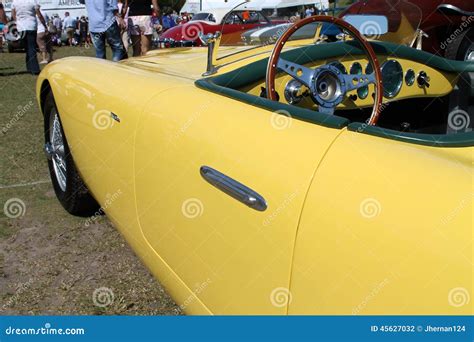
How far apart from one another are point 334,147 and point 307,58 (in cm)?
112

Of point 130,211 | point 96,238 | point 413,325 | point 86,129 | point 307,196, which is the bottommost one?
point 96,238

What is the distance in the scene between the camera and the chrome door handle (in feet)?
4.27

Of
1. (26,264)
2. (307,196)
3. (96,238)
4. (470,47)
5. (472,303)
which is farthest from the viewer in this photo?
(470,47)

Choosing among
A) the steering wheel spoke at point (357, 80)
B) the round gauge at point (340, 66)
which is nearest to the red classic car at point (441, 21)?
the round gauge at point (340, 66)

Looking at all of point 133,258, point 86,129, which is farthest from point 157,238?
point 133,258

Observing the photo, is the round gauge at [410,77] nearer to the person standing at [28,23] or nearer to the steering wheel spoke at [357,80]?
the steering wheel spoke at [357,80]

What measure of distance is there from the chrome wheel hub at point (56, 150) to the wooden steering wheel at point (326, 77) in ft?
5.48

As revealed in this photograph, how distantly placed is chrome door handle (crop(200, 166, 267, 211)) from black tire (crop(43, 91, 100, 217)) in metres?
1.54

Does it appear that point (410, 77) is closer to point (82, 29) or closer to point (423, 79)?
point (423, 79)

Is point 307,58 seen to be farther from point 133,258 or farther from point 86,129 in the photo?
point 133,258

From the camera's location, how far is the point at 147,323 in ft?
Answer: 4.58

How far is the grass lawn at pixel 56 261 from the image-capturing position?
2338 millimetres

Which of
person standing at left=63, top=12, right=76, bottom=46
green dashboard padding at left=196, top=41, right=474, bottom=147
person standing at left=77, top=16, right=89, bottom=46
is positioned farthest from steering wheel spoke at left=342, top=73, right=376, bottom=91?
person standing at left=63, top=12, right=76, bottom=46

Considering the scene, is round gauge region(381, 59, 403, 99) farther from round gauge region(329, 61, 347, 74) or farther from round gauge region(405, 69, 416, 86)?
round gauge region(329, 61, 347, 74)
